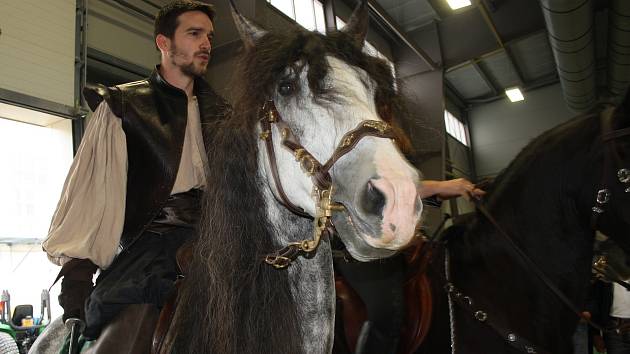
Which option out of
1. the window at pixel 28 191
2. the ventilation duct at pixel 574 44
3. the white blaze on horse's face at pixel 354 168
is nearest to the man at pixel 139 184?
the white blaze on horse's face at pixel 354 168

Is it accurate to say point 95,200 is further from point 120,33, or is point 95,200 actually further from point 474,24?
point 474,24

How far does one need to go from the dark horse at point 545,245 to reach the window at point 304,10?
5645mm

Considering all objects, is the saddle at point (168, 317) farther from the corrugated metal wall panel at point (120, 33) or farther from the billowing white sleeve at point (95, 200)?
the corrugated metal wall panel at point (120, 33)

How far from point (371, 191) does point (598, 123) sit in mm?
1889

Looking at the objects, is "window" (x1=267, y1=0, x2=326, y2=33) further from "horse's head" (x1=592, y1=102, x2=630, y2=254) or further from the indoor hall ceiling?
"horse's head" (x1=592, y1=102, x2=630, y2=254)

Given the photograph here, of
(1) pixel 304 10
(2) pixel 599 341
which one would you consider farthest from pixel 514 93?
(2) pixel 599 341

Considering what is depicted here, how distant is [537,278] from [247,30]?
6.37 ft

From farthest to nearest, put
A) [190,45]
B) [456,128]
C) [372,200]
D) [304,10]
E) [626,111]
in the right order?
1. [456,128]
2. [304,10]
3. [626,111]
4. [190,45]
5. [372,200]

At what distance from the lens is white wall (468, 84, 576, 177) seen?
1675cm

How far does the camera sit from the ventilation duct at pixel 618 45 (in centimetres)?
874

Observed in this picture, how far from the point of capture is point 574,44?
364 inches

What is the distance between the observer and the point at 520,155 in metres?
2.52

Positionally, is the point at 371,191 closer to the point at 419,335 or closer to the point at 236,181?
the point at 236,181

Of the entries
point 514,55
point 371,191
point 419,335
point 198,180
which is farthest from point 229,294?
point 514,55
